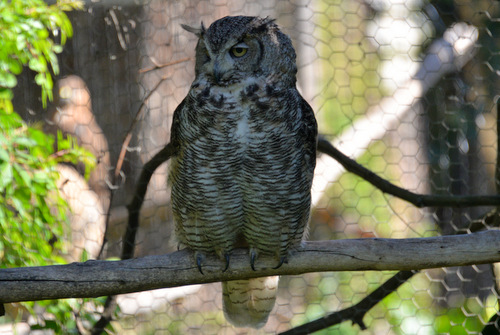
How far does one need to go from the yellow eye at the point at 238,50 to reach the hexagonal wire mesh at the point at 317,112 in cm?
83

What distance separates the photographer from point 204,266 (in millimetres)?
1510

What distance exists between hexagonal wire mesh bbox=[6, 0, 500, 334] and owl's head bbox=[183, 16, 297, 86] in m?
0.81

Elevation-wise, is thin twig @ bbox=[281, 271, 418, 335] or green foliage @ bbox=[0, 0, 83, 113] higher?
green foliage @ bbox=[0, 0, 83, 113]

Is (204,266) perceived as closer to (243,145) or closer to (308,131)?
(243,145)

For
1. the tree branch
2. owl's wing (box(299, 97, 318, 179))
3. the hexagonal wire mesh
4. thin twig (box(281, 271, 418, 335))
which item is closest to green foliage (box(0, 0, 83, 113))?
the hexagonal wire mesh

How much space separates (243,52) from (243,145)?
244mm

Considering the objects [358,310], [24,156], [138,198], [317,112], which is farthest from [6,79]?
[317,112]

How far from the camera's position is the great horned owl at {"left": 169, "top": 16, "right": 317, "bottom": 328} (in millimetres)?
1399

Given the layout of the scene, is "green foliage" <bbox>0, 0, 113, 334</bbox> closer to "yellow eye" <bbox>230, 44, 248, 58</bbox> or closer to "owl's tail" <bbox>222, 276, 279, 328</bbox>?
"owl's tail" <bbox>222, 276, 279, 328</bbox>

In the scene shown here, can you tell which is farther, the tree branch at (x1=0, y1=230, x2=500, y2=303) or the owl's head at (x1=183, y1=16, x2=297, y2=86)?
the owl's head at (x1=183, y1=16, x2=297, y2=86)

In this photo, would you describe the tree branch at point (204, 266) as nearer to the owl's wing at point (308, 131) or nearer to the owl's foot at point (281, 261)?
the owl's foot at point (281, 261)

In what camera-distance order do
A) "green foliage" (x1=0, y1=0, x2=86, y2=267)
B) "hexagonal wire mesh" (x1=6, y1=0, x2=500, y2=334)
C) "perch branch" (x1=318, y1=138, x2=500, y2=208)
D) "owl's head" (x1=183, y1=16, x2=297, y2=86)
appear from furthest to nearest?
1. "hexagonal wire mesh" (x1=6, y1=0, x2=500, y2=334)
2. "perch branch" (x1=318, y1=138, x2=500, y2=208)
3. "green foliage" (x1=0, y1=0, x2=86, y2=267)
4. "owl's head" (x1=183, y1=16, x2=297, y2=86)

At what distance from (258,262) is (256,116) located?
17.1 inches

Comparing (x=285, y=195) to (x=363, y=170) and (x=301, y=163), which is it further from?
(x=363, y=170)
